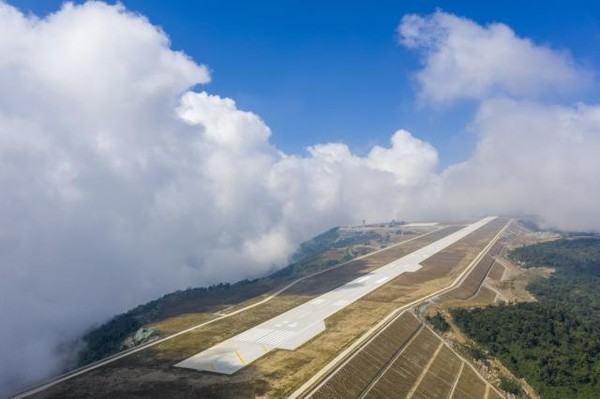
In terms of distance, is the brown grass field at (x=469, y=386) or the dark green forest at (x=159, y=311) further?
the dark green forest at (x=159, y=311)

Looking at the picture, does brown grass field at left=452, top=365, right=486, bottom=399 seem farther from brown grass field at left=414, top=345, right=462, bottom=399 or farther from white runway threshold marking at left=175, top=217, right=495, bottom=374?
white runway threshold marking at left=175, top=217, right=495, bottom=374

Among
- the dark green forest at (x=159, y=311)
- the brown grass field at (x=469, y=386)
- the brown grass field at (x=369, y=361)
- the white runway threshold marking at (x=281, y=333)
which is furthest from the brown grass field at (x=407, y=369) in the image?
the dark green forest at (x=159, y=311)

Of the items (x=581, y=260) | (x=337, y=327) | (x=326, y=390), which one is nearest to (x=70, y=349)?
(x=337, y=327)

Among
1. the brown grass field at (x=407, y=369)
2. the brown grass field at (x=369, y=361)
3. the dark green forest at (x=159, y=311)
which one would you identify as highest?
the dark green forest at (x=159, y=311)

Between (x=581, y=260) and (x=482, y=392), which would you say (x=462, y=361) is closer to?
(x=482, y=392)

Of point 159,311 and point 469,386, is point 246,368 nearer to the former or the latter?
point 469,386

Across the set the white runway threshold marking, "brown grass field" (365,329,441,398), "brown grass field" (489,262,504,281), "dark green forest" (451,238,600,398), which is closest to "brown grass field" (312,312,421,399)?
"brown grass field" (365,329,441,398)

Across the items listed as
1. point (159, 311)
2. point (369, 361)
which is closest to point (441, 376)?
point (369, 361)

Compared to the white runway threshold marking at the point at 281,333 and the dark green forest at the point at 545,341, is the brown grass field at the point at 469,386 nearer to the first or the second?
the dark green forest at the point at 545,341
